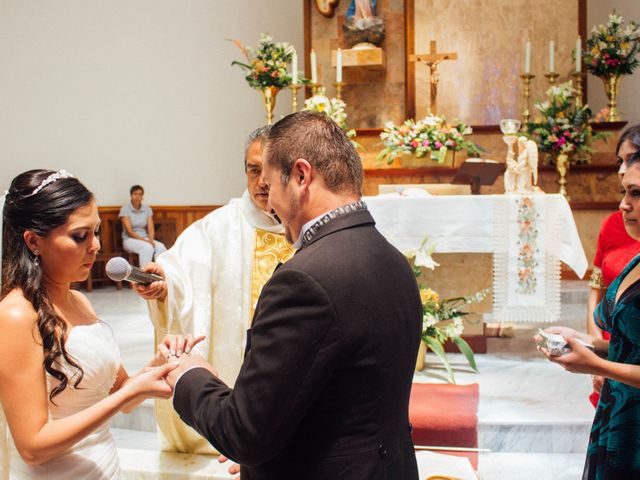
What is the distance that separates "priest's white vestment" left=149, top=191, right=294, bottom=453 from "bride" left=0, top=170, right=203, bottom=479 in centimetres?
88

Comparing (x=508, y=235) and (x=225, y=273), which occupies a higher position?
(x=225, y=273)

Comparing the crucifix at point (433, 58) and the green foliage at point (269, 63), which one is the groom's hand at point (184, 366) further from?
the crucifix at point (433, 58)

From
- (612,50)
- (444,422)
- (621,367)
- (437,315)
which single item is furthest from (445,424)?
(612,50)

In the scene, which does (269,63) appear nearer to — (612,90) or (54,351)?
(612,90)

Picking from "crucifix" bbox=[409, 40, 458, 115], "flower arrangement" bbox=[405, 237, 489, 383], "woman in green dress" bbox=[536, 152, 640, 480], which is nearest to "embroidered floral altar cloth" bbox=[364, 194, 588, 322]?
"flower arrangement" bbox=[405, 237, 489, 383]

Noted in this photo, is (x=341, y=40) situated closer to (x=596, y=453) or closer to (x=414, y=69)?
(x=414, y=69)

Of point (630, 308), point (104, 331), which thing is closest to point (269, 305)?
point (104, 331)

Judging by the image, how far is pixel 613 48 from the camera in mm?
7207

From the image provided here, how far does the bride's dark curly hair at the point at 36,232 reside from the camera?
1.82 m

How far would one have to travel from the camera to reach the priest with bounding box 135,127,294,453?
9.57 feet

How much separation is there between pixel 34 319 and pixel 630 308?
1.58m

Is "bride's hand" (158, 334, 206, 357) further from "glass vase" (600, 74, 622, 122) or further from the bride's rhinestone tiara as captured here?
"glass vase" (600, 74, 622, 122)

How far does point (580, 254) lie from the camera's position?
4629 mm

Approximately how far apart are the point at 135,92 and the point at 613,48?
6377mm
